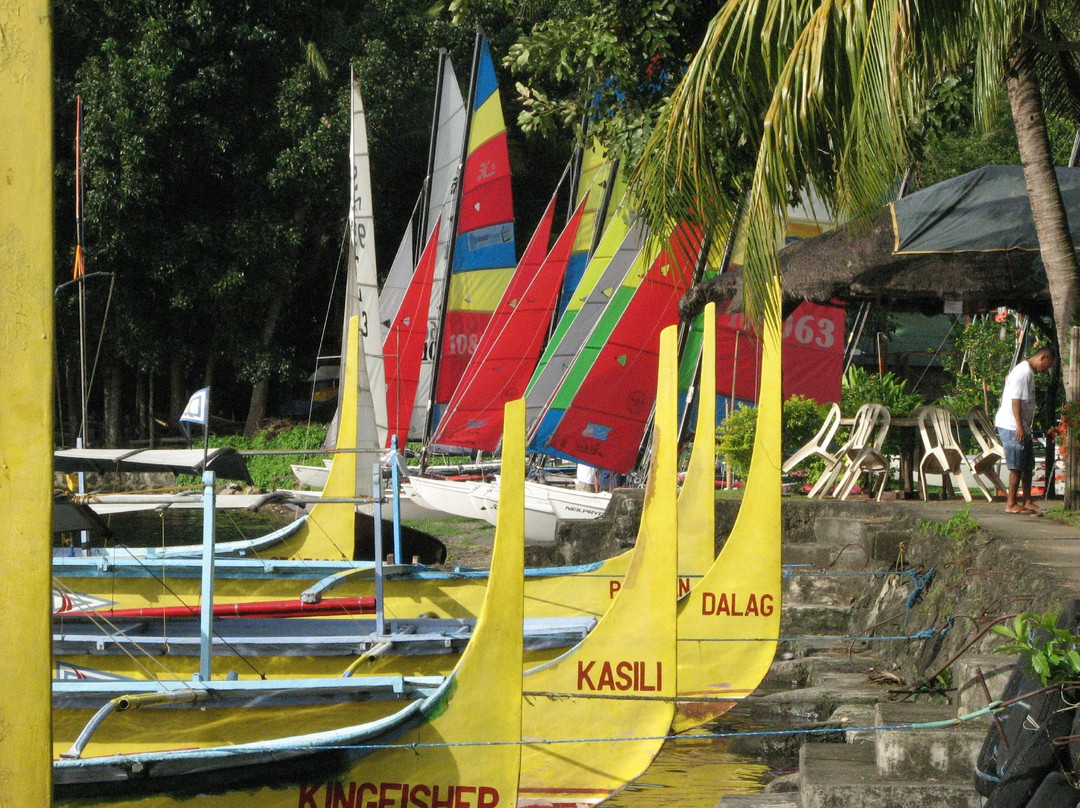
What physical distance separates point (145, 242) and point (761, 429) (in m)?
24.2

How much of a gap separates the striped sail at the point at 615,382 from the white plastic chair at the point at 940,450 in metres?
5.29

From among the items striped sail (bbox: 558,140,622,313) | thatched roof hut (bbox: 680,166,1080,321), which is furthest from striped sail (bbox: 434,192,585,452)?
thatched roof hut (bbox: 680,166,1080,321)

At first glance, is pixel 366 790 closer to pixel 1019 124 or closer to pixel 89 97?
pixel 1019 124

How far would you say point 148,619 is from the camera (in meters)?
8.95

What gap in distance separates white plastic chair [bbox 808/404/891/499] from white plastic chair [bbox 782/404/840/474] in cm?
18

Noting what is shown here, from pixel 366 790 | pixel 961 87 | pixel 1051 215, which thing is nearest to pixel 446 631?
pixel 366 790

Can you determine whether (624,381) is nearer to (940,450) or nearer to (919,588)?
(940,450)

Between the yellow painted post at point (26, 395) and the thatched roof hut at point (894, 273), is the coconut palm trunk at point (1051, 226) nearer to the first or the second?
the thatched roof hut at point (894, 273)

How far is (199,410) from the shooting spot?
889 centimetres

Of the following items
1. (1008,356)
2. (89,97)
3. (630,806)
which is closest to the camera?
(630,806)

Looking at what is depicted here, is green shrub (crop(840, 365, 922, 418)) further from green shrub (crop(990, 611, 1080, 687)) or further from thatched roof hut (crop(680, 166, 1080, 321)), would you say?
green shrub (crop(990, 611, 1080, 687))

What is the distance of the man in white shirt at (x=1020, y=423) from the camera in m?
9.91

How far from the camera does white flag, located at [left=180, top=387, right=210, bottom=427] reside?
852cm

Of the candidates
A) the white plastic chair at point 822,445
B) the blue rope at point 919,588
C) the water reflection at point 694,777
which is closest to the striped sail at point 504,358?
the white plastic chair at point 822,445
